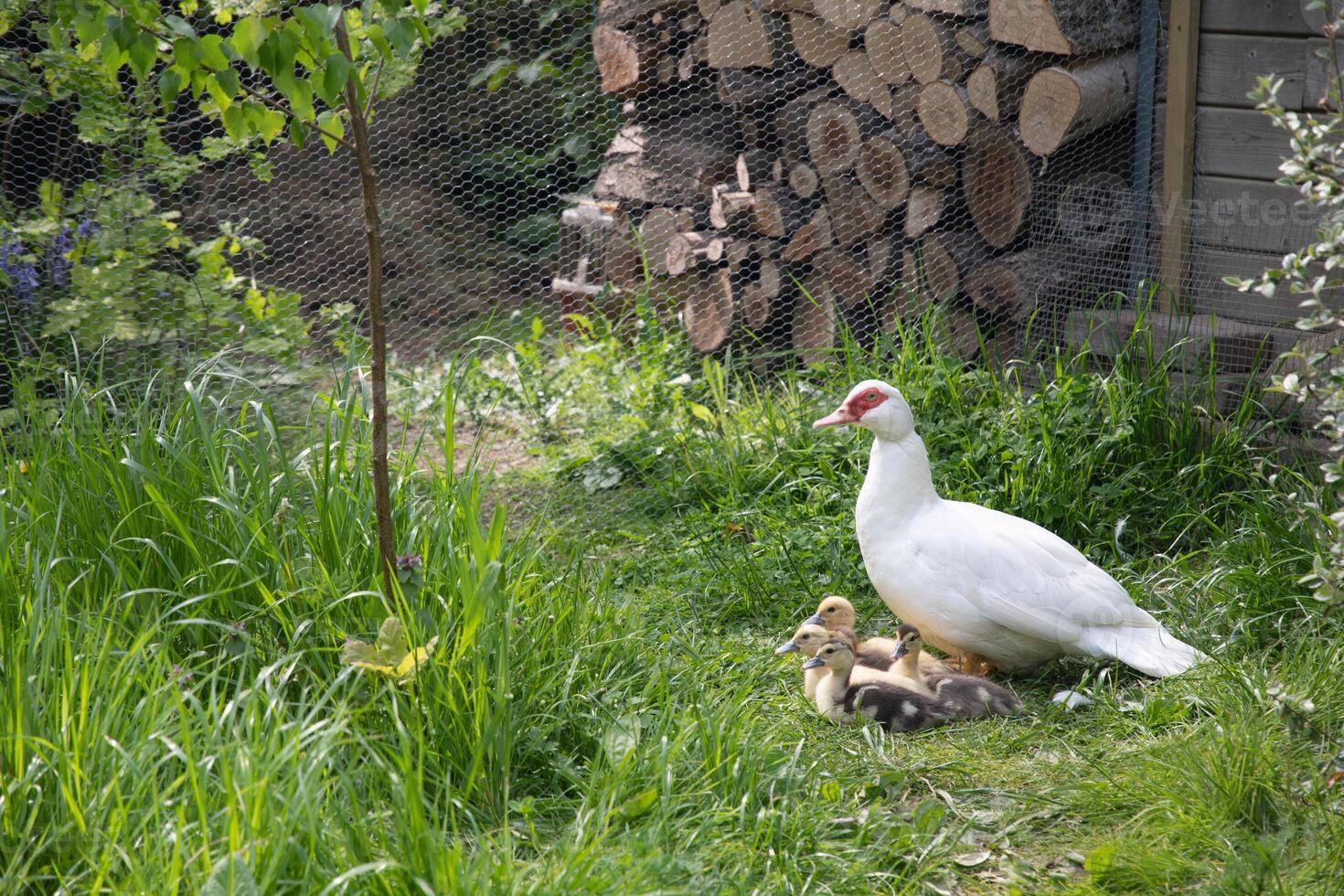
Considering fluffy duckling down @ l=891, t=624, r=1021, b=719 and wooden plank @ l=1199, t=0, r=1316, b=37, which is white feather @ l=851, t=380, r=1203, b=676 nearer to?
fluffy duckling down @ l=891, t=624, r=1021, b=719

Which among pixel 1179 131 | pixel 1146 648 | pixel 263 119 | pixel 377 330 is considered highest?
pixel 263 119

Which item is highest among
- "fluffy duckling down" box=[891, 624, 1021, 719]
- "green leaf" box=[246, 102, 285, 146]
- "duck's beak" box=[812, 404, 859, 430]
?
"green leaf" box=[246, 102, 285, 146]

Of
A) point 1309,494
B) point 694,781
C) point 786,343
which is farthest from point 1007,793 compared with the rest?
point 786,343

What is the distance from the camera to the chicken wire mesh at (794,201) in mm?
4277

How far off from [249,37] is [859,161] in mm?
2960

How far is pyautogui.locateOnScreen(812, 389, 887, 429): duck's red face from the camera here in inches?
134

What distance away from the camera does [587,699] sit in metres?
2.72

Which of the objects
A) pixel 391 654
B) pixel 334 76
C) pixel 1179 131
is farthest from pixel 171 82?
pixel 1179 131

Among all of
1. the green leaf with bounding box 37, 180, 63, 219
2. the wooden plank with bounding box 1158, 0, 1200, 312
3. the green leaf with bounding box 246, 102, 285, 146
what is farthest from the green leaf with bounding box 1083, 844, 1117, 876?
the green leaf with bounding box 37, 180, 63, 219

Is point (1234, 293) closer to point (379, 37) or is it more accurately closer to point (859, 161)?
point (859, 161)

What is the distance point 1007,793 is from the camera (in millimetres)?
2760

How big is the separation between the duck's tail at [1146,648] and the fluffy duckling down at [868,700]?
0.44m

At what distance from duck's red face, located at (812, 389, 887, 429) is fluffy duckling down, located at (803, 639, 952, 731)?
0.66 m

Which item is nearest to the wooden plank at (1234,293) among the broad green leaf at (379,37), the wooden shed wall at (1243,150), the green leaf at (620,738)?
the wooden shed wall at (1243,150)
